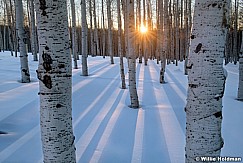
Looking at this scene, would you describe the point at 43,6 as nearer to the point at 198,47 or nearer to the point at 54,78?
the point at 54,78

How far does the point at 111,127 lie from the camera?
432 centimetres

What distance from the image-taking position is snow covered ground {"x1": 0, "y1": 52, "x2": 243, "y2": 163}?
330 cm

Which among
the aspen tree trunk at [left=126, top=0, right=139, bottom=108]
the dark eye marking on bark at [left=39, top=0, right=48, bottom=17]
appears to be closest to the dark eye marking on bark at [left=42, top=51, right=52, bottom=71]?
the dark eye marking on bark at [left=39, top=0, right=48, bottom=17]

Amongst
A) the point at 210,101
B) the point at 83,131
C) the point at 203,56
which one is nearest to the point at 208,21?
the point at 203,56

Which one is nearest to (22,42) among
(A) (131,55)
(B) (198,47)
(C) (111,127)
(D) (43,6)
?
(A) (131,55)

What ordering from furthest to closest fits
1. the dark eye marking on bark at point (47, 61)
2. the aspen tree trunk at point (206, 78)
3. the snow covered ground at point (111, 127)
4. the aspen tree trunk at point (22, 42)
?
1. the aspen tree trunk at point (22, 42)
2. the snow covered ground at point (111, 127)
3. the dark eye marking on bark at point (47, 61)
4. the aspen tree trunk at point (206, 78)

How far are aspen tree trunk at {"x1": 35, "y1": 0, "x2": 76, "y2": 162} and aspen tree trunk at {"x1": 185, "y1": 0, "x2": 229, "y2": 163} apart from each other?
41.2 inches

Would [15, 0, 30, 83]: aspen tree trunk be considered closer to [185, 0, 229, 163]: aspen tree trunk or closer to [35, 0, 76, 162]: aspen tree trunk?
[35, 0, 76, 162]: aspen tree trunk

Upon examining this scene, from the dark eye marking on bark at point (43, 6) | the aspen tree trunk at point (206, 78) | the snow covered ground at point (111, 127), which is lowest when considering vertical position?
the snow covered ground at point (111, 127)

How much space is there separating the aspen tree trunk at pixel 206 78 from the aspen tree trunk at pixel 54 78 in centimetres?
105

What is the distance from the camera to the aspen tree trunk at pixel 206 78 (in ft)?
5.57

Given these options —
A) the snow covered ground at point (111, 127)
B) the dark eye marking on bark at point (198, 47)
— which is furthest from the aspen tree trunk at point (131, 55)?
the dark eye marking on bark at point (198, 47)

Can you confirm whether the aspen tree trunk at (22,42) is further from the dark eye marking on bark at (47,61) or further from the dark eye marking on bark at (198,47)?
the dark eye marking on bark at (198,47)

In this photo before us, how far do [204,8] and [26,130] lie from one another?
11.2 ft
